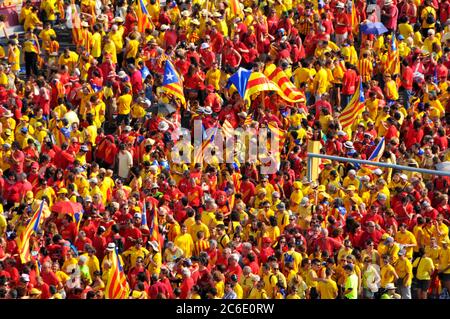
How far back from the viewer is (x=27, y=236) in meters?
30.4

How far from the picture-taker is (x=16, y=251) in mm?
30234

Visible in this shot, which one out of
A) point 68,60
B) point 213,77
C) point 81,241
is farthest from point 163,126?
point 81,241

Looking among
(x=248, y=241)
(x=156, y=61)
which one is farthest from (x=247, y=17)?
(x=248, y=241)

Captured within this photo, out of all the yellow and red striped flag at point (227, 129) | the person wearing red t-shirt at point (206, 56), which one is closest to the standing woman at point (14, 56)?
the person wearing red t-shirt at point (206, 56)

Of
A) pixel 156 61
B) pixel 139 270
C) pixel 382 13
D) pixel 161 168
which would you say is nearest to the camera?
pixel 139 270

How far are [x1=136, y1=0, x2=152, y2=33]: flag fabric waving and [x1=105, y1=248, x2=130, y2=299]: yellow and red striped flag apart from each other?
10.9m

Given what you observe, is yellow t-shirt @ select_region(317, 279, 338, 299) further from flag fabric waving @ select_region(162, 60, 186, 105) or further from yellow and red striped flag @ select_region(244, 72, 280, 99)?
flag fabric waving @ select_region(162, 60, 186, 105)

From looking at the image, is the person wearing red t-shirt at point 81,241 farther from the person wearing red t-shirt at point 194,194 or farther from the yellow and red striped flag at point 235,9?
the yellow and red striped flag at point 235,9

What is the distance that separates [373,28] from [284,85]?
13.6 feet

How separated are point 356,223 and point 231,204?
2.40 metres

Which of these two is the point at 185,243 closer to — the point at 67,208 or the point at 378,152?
the point at 67,208

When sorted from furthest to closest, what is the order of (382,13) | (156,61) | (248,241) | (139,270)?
(382,13)
(156,61)
(248,241)
(139,270)

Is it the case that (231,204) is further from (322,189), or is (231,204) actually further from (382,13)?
(382,13)

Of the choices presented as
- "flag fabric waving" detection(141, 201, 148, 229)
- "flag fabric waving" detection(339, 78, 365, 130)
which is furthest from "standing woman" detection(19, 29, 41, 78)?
"flag fabric waving" detection(141, 201, 148, 229)
